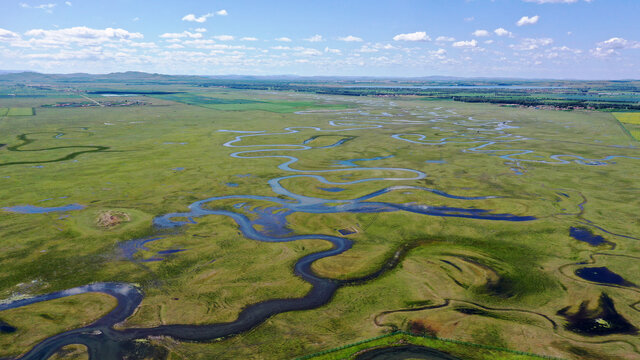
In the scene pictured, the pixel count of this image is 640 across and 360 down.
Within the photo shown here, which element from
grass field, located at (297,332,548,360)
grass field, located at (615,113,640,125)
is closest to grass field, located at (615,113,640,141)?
grass field, located at (615,113,640,125)

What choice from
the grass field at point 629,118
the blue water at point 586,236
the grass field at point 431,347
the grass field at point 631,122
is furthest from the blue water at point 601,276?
the grass field at point 629,118

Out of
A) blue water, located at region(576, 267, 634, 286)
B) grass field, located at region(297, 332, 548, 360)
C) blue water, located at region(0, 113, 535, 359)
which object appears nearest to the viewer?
grass field, located at region(297, 332, 548, 360)

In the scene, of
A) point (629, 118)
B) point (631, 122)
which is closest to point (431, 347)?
point (631, 122)

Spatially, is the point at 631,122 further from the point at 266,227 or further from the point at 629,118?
the point at 266,227

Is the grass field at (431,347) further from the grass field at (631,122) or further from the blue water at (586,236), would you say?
the grass field at (631,122)

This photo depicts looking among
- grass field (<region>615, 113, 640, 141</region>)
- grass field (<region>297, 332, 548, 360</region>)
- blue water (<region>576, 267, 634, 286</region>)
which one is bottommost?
grass field (<region>297, 332, 548, 360</region>)

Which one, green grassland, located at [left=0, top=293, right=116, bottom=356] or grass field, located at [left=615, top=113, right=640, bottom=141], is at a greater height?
grass field, located at [left=615, top=113, right=640, bottom=141]

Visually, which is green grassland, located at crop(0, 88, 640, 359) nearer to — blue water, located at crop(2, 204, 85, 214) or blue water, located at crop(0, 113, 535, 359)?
blue water, located at crop(0, 113, 535, 359)

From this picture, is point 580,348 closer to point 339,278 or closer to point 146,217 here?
point 339,278

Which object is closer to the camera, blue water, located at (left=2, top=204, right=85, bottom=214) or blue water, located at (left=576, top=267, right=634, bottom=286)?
blue water, located at (left=576, top=267, right=634, bottom=286)
